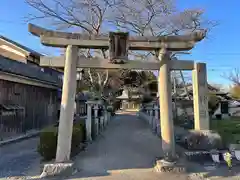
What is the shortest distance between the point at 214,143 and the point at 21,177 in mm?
6137

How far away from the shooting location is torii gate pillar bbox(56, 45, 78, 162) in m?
7.10

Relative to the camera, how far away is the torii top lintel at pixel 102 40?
745 centimetres

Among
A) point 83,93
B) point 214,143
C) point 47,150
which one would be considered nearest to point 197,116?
point 214,143

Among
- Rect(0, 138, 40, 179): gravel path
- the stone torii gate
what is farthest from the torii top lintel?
Rect(0, 138, 40, 179): gravel path

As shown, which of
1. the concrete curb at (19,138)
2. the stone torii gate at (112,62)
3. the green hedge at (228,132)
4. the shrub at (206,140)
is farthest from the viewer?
the concrete curb at (19,138)

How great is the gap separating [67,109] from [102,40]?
7.85 feet

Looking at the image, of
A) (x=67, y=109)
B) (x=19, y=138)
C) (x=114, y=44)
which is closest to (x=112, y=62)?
(x=114, y=44)

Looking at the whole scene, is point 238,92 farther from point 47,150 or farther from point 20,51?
point 47,150

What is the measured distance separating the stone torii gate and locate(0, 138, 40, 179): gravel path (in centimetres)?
136

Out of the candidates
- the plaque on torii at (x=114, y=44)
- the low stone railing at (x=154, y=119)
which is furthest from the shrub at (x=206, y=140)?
the low stone railing at (x=154, y=119)

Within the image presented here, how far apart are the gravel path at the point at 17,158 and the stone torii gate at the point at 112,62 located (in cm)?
136

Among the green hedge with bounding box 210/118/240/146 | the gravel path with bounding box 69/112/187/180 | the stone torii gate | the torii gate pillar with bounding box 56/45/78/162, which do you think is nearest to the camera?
the gravel path with bounding box 69/112/187/180

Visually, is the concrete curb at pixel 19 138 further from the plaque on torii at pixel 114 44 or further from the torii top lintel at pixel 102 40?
the torii top lintel at pixel 102 40

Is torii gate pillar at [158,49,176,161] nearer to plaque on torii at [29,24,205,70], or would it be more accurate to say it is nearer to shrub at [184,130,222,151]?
plaque on torii at [29,24,205,70]
